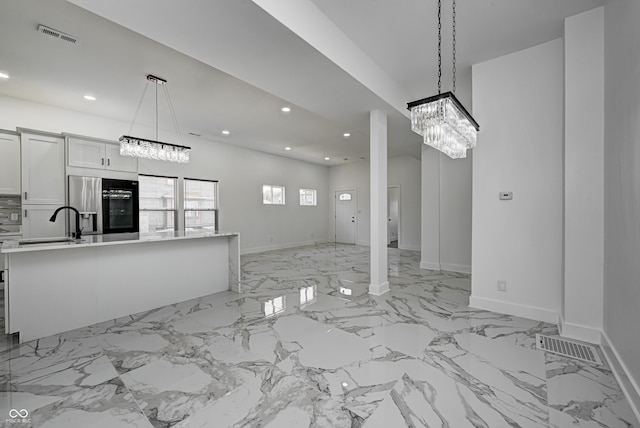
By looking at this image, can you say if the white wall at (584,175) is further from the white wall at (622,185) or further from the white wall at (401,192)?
the white wall at (401,192)

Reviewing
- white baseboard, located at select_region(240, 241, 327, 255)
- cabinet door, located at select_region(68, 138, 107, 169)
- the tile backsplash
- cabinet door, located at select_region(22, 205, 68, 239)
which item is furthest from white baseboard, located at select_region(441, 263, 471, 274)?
the tile backsplash

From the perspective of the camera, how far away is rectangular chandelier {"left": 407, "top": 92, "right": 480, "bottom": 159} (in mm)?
1948

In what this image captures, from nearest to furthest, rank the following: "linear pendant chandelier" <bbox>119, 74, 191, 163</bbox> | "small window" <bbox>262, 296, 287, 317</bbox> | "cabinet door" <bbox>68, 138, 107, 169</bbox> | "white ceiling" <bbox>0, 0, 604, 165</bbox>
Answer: "white ceiling" <bbox>0, 0, 604, 165</bbox> → "small window" <bbox>262, 296, 287, 317</bbox> → "linear pendant chandelier" <bbox>119, 74, 191, 163</bbox> → "cabinet door" <bbox>68, 138, 107, 169</bbox>

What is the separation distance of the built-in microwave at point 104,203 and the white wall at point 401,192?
261 inches

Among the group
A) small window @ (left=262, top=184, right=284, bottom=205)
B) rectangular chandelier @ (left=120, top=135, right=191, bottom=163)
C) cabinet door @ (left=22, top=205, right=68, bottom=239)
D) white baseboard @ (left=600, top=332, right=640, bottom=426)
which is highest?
rectangular chandelier @ (left=120, top=135, right=191, bottom=163)

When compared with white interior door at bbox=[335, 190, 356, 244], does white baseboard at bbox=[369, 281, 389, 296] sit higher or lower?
lower

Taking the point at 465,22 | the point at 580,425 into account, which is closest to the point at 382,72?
the point at 465,22

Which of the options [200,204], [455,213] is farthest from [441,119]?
[200,204]

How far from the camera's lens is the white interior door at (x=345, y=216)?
9688 millimetres

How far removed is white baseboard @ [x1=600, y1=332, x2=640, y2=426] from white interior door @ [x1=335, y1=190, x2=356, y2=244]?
24.7ft

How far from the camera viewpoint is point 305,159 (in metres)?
9.05

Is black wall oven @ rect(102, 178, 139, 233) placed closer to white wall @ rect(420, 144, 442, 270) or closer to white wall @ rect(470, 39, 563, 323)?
white wall @ rect(470, 39, 563, 323)

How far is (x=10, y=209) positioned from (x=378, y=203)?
583 centimetres

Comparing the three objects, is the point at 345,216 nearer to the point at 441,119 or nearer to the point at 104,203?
the point at 104,203
